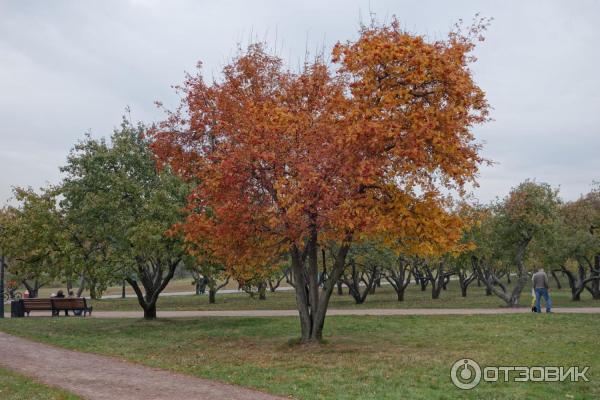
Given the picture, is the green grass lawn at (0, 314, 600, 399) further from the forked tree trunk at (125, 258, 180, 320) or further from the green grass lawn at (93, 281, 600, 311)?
the green grass lawn at (93, 281, 600, 311)

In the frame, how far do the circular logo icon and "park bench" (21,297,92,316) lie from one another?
21594mm

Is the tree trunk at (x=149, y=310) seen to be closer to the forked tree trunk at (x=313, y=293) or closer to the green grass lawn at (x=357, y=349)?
the green grass lawn at (x=357, y=349)

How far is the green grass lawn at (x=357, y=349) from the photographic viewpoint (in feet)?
32.0

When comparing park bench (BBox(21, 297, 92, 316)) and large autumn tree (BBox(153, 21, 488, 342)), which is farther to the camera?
park bench (BBox(21, 297, 92, 316))

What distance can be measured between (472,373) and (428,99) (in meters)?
6.84

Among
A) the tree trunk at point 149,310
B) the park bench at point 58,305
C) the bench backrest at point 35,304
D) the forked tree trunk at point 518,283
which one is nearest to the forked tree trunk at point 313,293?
the tree trunk at point 149,310

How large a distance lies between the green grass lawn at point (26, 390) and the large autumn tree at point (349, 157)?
5748mm

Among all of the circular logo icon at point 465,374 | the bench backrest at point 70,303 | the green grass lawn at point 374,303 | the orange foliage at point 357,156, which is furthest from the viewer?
the green grass lawn at point 374,303

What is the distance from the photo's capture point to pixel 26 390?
405 inches

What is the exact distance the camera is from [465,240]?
30.3 m

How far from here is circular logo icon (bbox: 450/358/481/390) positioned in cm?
985

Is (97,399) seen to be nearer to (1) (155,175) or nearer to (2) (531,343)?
(2) (531,343)

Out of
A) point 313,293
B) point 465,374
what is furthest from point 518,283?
point 465,374

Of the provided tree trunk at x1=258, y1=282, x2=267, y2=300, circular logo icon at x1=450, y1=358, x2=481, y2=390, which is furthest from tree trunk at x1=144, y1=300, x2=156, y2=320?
circular logo icon at x1=450, y1=358, x2=481, y2=390
